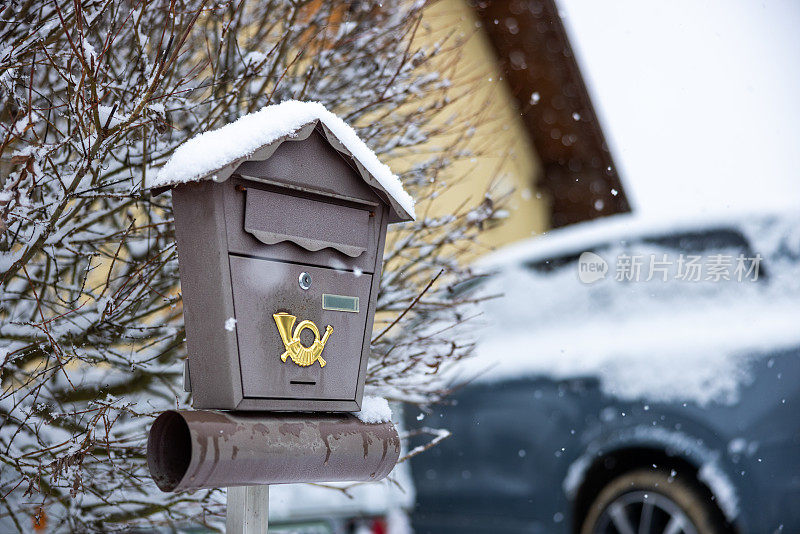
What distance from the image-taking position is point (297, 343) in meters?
1.97

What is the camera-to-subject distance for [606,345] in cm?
430

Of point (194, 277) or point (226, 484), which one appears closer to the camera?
point (226, 484)

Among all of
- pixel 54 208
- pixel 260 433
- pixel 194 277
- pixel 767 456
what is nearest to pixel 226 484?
pixel 260 433

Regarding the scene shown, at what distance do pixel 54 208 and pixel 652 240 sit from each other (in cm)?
315

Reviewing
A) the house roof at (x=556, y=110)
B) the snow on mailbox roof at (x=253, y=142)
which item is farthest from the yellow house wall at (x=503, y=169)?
the snow on mailbox roof at (x=253, y=142)

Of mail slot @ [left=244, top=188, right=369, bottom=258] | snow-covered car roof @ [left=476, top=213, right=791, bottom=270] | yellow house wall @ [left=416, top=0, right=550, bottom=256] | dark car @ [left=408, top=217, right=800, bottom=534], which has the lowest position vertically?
dark car @ [left=408, top=217, right=800, bottom=534]

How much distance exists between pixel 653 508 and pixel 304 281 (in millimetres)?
2524

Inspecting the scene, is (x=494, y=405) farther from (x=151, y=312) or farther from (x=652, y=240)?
(x=151, y=312)

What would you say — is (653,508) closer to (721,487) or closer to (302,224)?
(721,487)

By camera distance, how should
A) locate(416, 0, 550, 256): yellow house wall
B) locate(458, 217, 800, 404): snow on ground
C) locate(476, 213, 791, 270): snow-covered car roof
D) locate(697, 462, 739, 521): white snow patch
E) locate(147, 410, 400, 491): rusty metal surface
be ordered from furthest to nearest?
locate(416, 0, 550, 256): yellow house wall, locate(476, 213, 791, 270): snow-covered car roof, locate(458, 217, 800, 404): snow on ground, locate(697, 462, 739, 521): white snow patch, locate(147, 410, 400, 491): rusty metal surface

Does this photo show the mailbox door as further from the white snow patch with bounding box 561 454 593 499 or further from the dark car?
the white snow patch with bounding box 561 454 593 499

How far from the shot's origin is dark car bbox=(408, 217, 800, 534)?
3.82 metres

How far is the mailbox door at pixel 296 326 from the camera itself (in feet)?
6.23

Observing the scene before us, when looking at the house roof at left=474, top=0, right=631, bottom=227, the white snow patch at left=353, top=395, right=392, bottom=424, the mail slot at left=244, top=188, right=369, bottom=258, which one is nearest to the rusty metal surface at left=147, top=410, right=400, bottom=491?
the white snow patch at left=353, top=395, right=392, bottom=424
